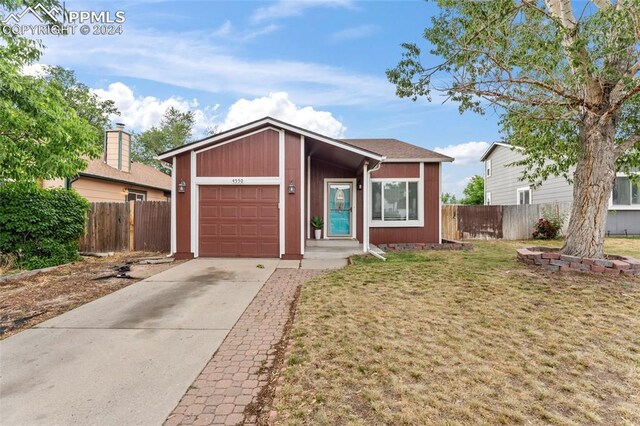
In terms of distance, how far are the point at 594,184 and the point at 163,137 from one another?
30.9 m

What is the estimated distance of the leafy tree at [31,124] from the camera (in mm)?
5207

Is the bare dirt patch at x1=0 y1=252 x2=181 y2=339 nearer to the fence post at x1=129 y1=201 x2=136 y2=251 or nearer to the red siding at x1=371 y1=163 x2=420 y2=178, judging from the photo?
the fence post at x1=129 y1=201 x2=136 y2=251

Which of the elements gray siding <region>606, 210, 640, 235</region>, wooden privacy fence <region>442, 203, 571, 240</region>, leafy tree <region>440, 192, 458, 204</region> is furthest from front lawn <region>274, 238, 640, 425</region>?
leafy tree <region>440, 192, 458, 204</region>

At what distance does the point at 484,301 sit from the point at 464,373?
2294 mm

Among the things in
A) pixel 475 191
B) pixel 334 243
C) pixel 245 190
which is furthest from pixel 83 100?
pixel 475 191

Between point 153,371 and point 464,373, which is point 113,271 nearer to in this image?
point 153,371

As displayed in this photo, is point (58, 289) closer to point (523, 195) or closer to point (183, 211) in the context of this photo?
point (183, 211)

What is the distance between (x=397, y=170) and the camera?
1071cm

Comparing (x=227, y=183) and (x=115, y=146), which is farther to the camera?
(x=115, y=146)

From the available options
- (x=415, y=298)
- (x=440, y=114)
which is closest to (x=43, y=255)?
(x=415, y=298)

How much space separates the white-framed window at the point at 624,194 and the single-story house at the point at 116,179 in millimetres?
21186

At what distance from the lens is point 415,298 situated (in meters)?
4.75

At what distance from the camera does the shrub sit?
12.9m

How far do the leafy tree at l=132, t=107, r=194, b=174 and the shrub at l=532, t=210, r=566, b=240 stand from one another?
1098 inches
